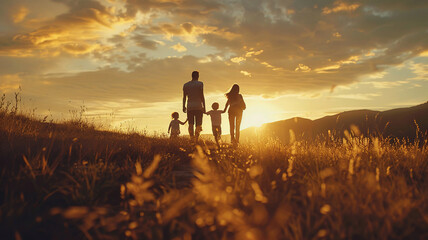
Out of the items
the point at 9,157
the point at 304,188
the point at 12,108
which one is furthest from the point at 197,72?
the point at 304,188

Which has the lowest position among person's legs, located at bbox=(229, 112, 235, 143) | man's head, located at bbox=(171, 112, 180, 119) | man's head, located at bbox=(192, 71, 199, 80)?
person's legs, located at bbox=(229, 112, 235, 143)

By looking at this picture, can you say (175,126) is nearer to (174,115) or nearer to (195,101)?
(174,115)

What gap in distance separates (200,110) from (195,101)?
0.37 metres

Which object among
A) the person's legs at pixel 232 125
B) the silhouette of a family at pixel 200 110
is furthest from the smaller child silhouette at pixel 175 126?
the person's legs at pixel 232 125

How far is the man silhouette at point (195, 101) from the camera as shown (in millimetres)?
9891

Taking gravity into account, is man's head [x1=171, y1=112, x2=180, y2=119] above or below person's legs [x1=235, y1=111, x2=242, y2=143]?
above

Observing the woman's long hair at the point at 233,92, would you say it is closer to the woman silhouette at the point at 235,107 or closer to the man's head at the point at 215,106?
the woman silhouette at the point at 235,107

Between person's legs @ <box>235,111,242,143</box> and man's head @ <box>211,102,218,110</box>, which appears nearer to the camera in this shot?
person's legs @ <box>235,111,242,143</box>

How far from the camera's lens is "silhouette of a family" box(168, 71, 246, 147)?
9938 millimetres

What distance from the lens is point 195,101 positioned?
10008 millimetres

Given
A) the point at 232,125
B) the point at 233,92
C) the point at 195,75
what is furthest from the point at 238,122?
the point at 195,75

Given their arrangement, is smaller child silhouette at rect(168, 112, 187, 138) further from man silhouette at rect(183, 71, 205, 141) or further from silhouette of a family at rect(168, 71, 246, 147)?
man silhouette at rect(183, 71, 205, 141)

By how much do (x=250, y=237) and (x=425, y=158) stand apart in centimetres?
391

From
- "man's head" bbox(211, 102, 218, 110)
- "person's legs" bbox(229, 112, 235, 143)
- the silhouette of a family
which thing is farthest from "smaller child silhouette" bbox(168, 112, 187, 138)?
"person's legs" bbox(229, 112, 235, 143)
